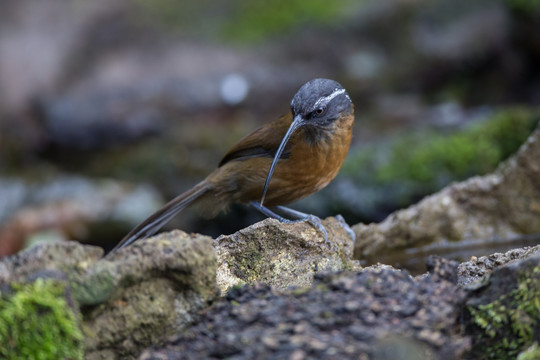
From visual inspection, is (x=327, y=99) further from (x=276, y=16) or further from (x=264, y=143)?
(x=276, y=16)

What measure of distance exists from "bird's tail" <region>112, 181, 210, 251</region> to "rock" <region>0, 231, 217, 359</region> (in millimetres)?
2288

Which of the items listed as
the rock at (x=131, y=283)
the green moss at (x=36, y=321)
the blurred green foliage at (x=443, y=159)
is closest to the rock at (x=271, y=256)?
the rock at (x=131, y=283)

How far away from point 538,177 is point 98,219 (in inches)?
226

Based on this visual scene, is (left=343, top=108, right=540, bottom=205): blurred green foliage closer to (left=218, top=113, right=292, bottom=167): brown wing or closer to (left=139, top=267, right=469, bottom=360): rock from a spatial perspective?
(left=218, top=113, right=292, bottom=167): brown wing

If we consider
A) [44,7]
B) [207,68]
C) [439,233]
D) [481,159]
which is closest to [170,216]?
[439,233]

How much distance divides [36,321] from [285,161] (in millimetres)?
3001

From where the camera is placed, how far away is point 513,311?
9.02 feet

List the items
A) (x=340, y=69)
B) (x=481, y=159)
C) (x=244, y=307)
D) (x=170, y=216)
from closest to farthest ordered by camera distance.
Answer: (x=244, y=307)
(x=170, y=216)
(x=481, y=159)
(x=340, y=69)

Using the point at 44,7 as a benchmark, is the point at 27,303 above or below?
below

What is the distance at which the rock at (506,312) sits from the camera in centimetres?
271

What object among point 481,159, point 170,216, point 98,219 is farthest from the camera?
point 98,219

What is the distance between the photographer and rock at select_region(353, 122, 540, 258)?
18.5 feet

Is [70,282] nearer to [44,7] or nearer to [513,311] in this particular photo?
[513,311]

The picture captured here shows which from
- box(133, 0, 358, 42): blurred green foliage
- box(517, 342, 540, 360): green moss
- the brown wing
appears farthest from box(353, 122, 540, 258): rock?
box(133, 0, 358, 42): blurred green foliage
